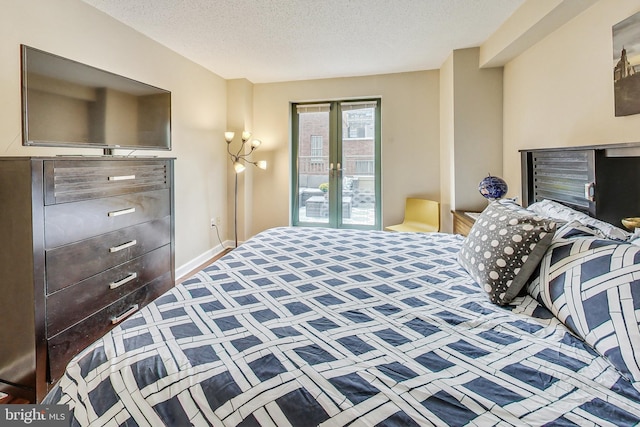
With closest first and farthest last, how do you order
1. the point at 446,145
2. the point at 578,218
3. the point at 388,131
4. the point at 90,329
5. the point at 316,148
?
the point at 578,218, the point at 90,329, the point at 446,145, the point at 388,131, the point at 316,148

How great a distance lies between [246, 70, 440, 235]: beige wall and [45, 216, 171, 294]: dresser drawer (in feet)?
7.00

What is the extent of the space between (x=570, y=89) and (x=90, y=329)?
11.7 feet

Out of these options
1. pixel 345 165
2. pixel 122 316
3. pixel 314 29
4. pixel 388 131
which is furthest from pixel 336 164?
pixel 122 316

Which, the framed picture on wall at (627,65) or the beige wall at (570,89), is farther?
the beige wall at (570,89)

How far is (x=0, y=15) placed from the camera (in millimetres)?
1799

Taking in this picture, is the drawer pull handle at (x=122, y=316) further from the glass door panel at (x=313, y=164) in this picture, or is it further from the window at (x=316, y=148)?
the window at (x=316, y=148)

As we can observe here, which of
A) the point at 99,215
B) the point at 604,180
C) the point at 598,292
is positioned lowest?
the point at 598,292

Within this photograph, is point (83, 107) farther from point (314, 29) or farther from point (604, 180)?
point (604, 180)

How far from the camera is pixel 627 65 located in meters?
1.70

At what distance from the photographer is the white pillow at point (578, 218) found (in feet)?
4.21

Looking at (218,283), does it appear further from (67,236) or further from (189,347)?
(67,236)

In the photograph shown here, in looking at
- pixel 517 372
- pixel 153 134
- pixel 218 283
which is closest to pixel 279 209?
pixel 153 134

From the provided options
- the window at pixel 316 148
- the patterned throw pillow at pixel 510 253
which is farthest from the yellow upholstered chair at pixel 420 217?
the patterned throw pillow at pixel 510 253

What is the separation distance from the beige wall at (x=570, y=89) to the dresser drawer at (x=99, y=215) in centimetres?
310
